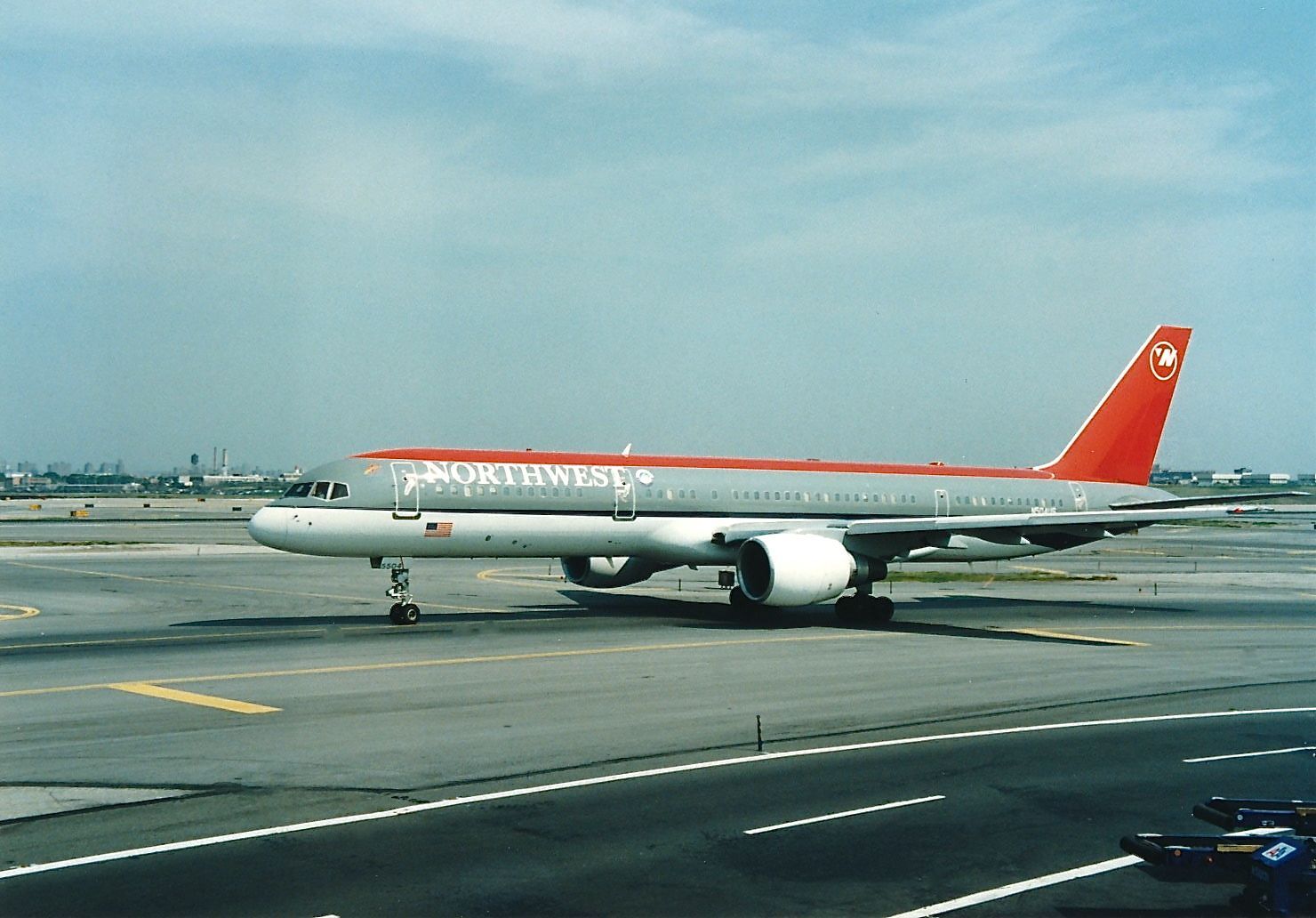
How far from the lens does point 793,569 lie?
113 ft

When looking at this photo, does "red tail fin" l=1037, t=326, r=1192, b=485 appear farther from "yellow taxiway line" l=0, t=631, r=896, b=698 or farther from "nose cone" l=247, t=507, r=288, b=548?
"nose cone" l=247, t=507, r=288, b=548

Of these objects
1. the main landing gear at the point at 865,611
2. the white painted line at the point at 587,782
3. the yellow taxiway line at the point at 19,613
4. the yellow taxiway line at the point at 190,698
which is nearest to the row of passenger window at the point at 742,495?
the main landing gear at the point at 865,611

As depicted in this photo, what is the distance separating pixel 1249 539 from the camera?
304ft

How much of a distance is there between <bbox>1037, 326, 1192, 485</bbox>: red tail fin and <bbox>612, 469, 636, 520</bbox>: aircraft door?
19454mm

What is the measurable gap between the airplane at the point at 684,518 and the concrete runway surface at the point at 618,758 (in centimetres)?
208

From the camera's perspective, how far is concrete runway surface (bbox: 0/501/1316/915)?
11352 mm

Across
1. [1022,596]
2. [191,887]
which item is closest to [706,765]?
[191,887]

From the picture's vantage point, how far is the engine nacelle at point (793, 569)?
112 ft

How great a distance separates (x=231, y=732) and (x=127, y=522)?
9280 cm

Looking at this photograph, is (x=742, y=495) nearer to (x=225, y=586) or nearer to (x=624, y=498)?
(x=624, y=498)

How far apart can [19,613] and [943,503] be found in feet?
99.2

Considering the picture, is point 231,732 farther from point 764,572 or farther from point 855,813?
point 764,572

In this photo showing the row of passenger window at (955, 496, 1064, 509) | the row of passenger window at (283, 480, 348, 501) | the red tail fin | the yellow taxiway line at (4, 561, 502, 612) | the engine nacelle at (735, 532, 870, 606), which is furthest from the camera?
the red tail fin

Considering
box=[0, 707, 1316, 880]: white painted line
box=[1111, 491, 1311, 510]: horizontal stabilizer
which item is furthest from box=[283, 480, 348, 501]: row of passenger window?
box=[1111, 491, 1311, 510]: horizontal stabilizer
